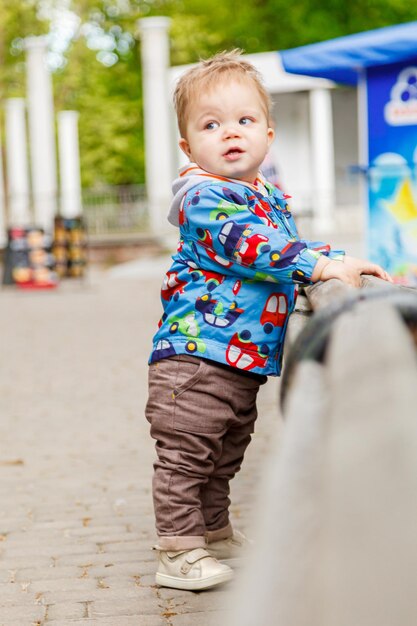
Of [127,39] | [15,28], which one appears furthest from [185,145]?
[127,39]

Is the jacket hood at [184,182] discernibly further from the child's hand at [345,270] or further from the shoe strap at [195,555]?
the shoe strap at [195,555]

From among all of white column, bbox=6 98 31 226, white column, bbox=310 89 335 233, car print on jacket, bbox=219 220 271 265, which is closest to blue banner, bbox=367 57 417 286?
car print on jacket, bbox=219 220 271 265

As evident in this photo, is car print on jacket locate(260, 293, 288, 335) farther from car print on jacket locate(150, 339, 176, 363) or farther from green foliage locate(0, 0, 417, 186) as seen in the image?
green foliage locate(0, 0, 417, 186)

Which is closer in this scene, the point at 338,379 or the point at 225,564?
the point at 338,379

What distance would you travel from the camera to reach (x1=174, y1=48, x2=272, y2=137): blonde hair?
349 centimetres

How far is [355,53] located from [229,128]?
231 inches

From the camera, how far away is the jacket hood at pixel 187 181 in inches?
138

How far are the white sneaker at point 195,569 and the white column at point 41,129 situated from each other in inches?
866

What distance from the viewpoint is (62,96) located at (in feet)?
129

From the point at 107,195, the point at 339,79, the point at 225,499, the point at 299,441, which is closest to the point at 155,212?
the point at 107,195

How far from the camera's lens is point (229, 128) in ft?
11.4

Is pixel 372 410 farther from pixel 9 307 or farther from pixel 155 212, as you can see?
pixel 155 212

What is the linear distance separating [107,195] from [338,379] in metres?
29.3

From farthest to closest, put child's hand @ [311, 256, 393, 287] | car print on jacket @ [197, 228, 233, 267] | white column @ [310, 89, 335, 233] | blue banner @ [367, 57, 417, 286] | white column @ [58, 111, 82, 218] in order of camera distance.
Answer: white column @ [310, 89, 335, 233] → white column @ [58, 111, 82, 218] → blue banner @ [367, 57, 417, 286] → car print on jacket @ [197, 228, 233, 267] → child's hand @ [311, 256, 393, 287]
